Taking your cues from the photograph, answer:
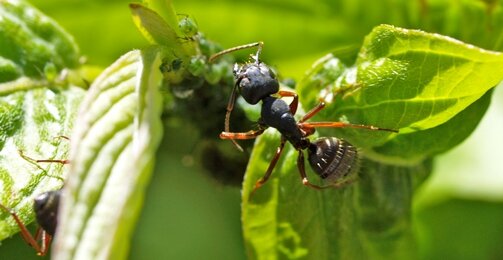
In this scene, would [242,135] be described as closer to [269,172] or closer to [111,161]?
[269,172]

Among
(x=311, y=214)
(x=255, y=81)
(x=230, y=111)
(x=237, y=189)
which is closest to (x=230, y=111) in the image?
(x=230, y=111)

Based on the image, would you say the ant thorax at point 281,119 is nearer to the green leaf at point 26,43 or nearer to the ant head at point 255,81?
the ant head at point 255,81

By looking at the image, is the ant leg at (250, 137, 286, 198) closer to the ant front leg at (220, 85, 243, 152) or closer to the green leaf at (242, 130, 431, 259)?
the green leaf at (242, 130, 431, 259)

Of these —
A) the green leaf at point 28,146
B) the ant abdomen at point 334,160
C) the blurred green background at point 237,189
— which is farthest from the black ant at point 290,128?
the green leaf at point 28,146

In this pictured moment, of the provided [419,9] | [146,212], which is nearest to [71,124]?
[419,9]

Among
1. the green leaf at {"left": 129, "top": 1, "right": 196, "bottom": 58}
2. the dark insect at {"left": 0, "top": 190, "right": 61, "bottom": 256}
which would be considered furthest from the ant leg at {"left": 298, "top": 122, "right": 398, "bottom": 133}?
the dark insect at {"left": 0, "top": 190, "right": 61, "bottom": 256}

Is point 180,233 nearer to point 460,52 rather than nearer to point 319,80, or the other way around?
point 319,80

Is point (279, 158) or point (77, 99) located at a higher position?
point (77, 99)
